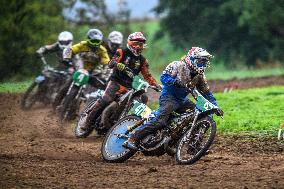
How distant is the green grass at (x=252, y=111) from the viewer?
59.9ft

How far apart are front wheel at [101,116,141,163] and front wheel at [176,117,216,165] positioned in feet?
3.44

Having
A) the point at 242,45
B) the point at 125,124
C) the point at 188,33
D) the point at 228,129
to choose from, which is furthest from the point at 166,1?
the point at 125,124

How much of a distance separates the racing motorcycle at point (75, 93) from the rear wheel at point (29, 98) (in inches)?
141

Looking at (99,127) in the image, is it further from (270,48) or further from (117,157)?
(270,48)

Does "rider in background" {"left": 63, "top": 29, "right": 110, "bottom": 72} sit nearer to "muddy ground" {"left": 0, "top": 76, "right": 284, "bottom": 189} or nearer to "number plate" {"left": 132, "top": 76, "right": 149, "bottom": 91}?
"muddy ground" {"left": 0, "top": 76, "right": 284, "bottom": 189}

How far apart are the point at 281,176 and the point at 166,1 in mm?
50269

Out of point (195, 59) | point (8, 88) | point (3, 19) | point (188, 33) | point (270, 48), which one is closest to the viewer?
point (195, 59)

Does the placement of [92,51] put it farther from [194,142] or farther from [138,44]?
[194,142]

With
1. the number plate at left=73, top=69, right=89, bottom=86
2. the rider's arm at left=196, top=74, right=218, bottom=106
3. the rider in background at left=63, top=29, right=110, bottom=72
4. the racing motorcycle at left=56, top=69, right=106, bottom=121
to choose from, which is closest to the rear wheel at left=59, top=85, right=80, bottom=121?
the racing motorcycle at left=56, top=69, right=106, bottom=121

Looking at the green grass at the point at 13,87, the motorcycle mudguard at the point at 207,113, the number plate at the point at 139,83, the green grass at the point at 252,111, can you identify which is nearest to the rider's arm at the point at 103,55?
the green grass at the point at 252,111

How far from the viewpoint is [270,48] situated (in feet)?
178

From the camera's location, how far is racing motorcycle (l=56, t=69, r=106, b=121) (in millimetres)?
20562

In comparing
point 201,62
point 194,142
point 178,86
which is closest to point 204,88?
point 178,86

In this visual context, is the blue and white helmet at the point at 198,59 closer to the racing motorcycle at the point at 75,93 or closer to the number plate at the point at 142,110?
the number plate at the point at 142,110
